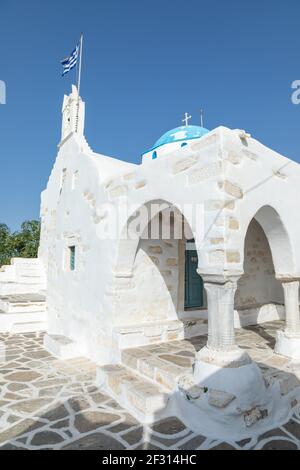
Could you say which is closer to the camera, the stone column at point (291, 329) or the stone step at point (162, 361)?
the stone step at point (162, 361)

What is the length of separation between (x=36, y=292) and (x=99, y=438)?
8527 mm

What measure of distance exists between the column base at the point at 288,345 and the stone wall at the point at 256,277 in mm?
2327

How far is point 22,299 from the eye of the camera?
8414 millimetres

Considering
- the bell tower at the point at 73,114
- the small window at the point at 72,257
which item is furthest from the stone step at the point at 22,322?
the bell tower at the point at 73,114

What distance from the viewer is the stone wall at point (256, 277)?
675 cm

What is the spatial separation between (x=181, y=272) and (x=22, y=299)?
5.04 m

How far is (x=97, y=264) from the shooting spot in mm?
5273

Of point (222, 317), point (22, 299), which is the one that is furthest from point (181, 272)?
point (22, 299)

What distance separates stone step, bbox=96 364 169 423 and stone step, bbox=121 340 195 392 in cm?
8

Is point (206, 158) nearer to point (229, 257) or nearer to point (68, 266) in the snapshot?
point (229, 257)

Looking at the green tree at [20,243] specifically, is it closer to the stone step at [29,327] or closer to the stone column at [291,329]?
the stone step at [29,327]

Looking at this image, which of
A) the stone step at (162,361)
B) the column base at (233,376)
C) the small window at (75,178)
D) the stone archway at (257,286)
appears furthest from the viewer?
the stone archway at (257,286)

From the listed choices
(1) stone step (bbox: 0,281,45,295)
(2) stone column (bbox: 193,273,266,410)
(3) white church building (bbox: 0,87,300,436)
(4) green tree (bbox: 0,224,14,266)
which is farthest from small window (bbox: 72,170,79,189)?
(4) green tree (bbox: 0,224,14,266)

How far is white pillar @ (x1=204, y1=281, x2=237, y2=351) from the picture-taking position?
3082 millimetres
